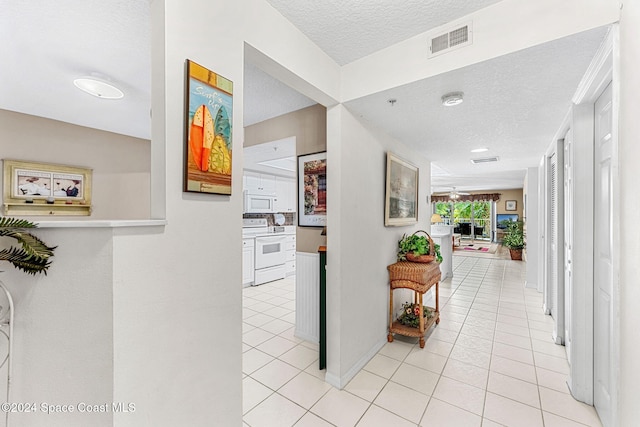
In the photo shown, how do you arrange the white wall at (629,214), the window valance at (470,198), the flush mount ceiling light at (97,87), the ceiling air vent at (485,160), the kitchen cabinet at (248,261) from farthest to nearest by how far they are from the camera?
the window valance at (470,198), the kitchen cabinet at (248,261), the ceiling air vent at (485,160), the flush mount ceiling light at (97,87), the white wall at (629,214)

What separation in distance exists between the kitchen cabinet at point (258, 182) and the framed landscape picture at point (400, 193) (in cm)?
318

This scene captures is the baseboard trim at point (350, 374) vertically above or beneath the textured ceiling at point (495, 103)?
beneath

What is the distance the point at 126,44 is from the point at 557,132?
154 inches

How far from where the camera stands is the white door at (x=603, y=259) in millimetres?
1625

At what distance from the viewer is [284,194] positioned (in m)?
6.27

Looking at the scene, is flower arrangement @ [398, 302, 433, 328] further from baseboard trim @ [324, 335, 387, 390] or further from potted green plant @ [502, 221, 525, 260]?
potted green plant @ [502, 221, 525, 260]

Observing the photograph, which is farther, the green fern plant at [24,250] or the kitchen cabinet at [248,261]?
the kitchen cabinet at [248,261]

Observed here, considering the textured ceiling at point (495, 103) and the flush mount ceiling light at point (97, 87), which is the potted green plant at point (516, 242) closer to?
the textured ceiling at point (495, 103)

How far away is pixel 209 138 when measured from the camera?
1.17m

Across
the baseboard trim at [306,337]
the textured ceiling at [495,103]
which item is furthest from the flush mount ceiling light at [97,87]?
the baseboard trim at [306,337]

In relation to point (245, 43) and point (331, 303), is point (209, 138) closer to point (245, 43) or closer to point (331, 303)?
point (245, 43)

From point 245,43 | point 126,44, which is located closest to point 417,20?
point 245,43

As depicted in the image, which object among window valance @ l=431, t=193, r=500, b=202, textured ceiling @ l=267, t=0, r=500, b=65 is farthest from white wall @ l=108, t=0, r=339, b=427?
window valance @ l=431, t=193, r=500, b=202

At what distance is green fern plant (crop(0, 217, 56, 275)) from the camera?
29.5 inches
